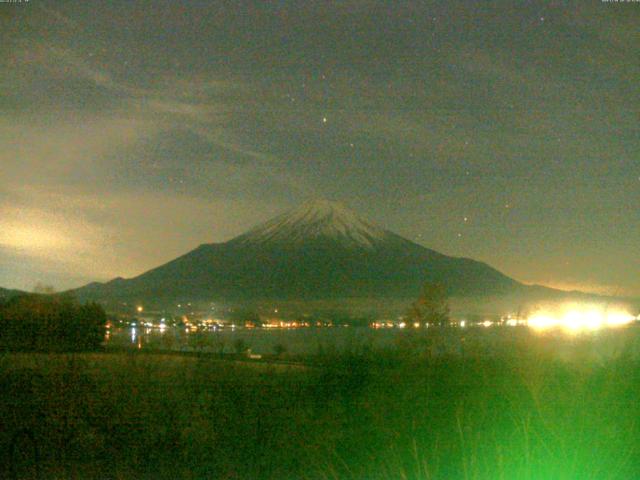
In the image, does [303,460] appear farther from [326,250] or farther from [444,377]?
[326,250]

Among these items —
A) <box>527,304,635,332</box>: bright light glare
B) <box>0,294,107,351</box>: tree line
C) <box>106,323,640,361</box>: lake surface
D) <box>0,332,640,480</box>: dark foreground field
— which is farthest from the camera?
<box>0,294,107,351</box>: tree line

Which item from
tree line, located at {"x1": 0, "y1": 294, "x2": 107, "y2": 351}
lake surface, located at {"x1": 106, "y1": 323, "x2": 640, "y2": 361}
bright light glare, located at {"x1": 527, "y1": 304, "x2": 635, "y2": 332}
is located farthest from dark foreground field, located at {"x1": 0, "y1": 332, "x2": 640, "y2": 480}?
bright light glare, located at {"x1": 527, "y1": 304, "x2": 635, "y2": 332}

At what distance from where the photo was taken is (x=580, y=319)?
67.2ft

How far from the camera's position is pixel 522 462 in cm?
788

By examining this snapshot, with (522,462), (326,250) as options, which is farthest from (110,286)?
(522,462)

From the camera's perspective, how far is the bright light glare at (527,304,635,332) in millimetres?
18538

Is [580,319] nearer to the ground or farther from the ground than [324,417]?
farther from the ground

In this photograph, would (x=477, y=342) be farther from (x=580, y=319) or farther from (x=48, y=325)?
(x=48, y=325)

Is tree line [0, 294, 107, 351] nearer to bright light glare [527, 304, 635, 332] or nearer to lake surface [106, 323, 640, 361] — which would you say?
lake surface [106, 323, 640, 361]

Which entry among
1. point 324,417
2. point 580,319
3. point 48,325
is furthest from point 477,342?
point 48,325

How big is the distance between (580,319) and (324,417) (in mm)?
10384

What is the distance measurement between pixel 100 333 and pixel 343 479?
13.9 meters

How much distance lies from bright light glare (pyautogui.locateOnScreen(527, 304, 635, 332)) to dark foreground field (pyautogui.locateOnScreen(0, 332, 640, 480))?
152 inches

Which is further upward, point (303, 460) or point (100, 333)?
point (100, 333)
